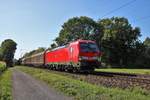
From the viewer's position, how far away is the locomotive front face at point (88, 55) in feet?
102

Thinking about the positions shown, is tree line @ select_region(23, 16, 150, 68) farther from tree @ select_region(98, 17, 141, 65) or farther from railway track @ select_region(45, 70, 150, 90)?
railway track @ select_region(45, 70, 150, 90)

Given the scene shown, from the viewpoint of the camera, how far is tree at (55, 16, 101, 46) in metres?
92.6

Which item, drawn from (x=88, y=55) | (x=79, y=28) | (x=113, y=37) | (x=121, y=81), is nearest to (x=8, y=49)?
(x=79, y=28)

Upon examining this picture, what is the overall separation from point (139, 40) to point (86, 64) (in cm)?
5934

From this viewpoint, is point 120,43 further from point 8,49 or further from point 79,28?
point 8,49

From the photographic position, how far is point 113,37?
84312 millimetres

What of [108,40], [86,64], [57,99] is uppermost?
[108,40]

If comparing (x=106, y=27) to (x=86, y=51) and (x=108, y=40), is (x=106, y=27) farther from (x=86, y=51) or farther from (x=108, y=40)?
(x=86, y=51)

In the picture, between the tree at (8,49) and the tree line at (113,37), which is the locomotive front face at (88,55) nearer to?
the tree line at (113,37)

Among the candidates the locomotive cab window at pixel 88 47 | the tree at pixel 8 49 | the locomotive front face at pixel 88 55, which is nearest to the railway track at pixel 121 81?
the locomotive front face at pixel 88 55

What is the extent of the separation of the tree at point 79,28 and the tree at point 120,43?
5130 mm

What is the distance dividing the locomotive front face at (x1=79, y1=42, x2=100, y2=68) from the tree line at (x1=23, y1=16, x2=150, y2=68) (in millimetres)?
51446

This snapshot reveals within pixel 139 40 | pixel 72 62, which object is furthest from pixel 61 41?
pixel 72 62

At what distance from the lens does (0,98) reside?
13.9m
